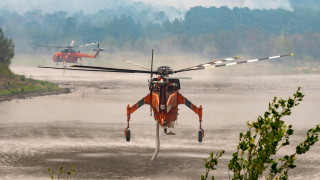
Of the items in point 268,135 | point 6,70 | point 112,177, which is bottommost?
point 112,177

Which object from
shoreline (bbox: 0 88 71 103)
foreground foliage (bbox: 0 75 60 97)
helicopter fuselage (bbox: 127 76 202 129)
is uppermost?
foreground foliage (bbox: 0 75 60 97)

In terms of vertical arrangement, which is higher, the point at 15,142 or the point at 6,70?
the point at 6,70

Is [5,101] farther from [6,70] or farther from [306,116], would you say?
[306,116]

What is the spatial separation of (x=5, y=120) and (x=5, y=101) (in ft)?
58.7

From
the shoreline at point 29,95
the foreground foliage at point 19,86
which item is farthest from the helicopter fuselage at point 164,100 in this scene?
the foreground foliage at point 19,86

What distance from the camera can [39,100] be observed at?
78625 millimetres

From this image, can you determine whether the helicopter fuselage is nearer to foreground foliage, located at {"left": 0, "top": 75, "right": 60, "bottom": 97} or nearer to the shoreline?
the shoreline

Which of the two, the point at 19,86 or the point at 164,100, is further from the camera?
the point at 19,86

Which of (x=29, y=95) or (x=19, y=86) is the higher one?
(x=19, y=86)

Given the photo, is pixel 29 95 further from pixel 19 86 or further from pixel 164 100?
pixel 164 100

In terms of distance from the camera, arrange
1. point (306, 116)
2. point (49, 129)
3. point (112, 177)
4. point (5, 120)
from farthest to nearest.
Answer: point (306, 116) < point (5, 120) < point (49, 129) < point (112, 177)

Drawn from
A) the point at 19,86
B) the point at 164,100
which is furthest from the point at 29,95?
the point at 164,100

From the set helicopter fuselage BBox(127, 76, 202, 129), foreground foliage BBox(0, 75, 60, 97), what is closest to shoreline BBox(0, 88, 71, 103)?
foreground foliage BBox(0, 75, 60, 97)

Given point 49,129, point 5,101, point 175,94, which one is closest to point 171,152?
point 175,94
